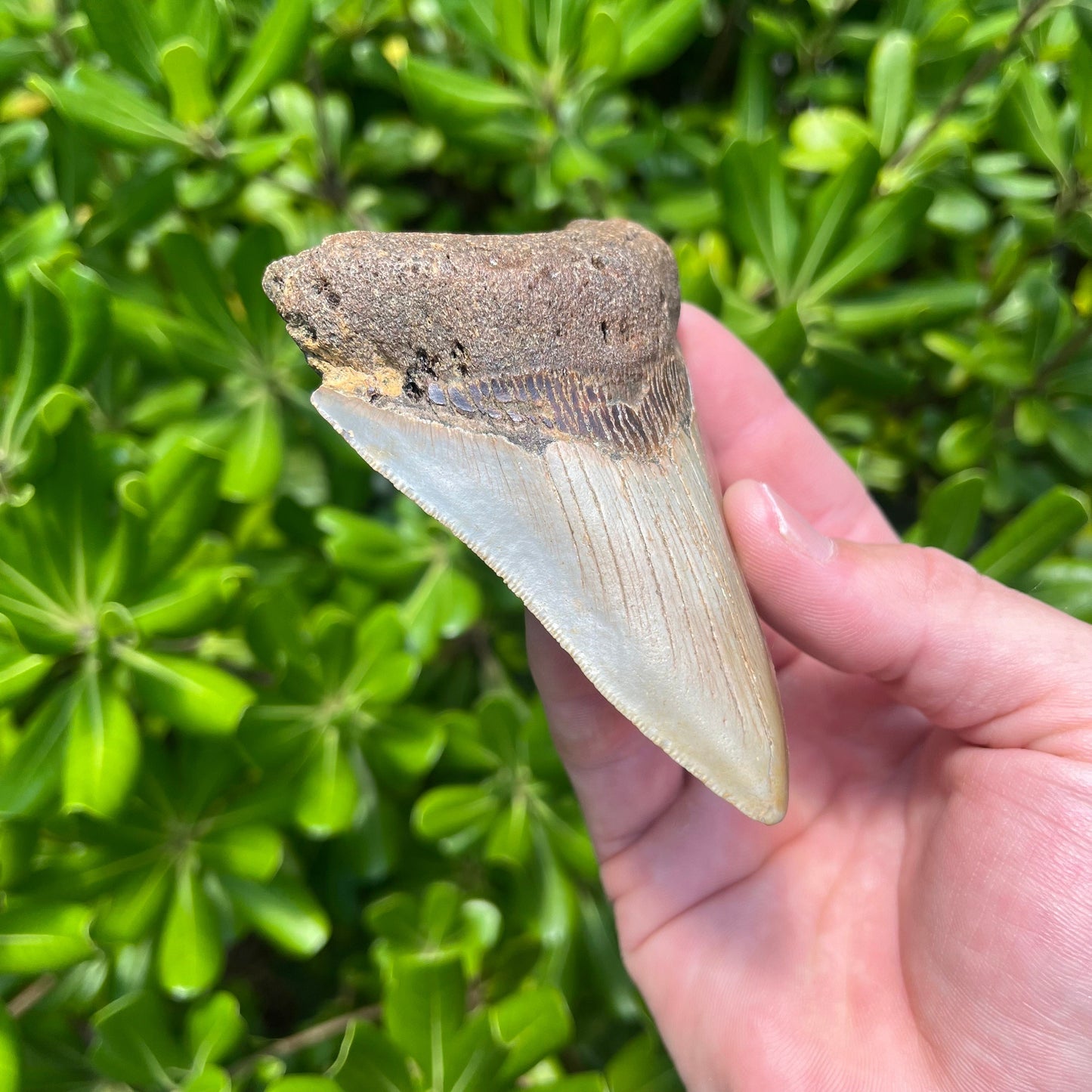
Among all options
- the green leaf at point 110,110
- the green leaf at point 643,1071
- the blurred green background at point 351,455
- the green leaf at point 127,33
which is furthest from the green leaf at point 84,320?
the green leaf at point 643,1071

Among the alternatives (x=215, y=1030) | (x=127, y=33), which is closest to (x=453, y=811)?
(x=215, y=1030)

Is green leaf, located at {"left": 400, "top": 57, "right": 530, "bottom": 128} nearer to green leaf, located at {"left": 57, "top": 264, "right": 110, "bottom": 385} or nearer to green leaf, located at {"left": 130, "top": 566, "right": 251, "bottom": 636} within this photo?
green leaf, located at {"left": 57, "top": 264, "right": 110, "bottom": 385}

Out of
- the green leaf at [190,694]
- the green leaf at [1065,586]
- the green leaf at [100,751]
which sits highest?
the green leaf at [1065,586]

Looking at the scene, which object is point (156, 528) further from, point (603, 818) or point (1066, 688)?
point (1066, 688)

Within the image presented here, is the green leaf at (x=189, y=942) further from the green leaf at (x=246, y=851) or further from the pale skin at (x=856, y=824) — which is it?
the pale skin at (x=856, y=824)

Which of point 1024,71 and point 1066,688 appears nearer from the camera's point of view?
point 1066,688

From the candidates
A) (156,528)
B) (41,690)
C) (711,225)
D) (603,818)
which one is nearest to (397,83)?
(711,225)
